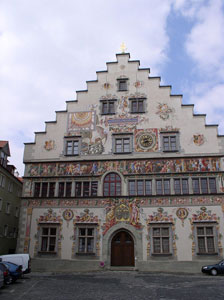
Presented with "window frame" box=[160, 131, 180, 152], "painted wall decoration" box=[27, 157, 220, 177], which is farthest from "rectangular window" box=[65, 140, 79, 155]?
"window frame" box=[160, 131, 180, 152]

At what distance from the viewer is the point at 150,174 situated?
2319 cm

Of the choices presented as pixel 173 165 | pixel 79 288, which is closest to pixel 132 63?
pixel 173 165

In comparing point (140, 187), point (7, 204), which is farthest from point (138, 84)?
point (7, 204)

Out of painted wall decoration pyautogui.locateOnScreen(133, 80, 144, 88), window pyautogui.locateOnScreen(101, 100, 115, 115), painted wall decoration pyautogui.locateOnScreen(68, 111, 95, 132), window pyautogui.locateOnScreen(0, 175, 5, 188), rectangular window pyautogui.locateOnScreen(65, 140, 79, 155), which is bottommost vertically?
window pyautogui.locateOnScreen(0, 175, 5, 188)

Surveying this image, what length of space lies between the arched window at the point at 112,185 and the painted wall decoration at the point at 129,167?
0.54 m

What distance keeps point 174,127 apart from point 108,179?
21.9ft

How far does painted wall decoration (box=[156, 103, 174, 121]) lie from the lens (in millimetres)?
25000

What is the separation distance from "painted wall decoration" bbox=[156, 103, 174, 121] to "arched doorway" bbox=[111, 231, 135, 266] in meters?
9.61

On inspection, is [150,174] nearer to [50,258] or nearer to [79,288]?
[50,258]

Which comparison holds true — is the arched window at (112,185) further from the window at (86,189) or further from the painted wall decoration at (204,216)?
the painted wall decoration at (204,216)

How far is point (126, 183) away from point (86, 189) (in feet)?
10.2

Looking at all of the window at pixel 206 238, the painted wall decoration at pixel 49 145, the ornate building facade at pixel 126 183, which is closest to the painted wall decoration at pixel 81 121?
the ornate building facade at pixel 126 183

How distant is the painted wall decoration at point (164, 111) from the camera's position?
25.0 metres

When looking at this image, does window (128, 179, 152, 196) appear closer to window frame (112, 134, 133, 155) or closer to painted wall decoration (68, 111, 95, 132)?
window frame (112, 134, 133, 155)
